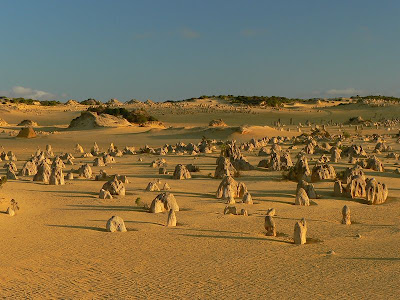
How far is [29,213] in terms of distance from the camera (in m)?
10.2

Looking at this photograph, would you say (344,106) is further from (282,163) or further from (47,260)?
(47,260)

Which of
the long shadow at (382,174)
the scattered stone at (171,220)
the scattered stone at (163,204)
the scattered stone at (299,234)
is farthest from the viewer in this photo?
the long shadow at (382,174)

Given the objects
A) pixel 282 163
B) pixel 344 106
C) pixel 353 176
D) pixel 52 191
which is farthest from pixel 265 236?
pixel 344 106

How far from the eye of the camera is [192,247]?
312 inches

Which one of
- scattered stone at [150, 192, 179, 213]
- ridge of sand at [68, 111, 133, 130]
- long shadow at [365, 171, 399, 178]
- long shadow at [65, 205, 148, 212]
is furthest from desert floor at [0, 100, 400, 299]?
ridge of sand at [68, 111, 133, 130]

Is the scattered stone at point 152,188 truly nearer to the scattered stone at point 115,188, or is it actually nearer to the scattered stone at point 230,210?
the scattered stone at point 115,188

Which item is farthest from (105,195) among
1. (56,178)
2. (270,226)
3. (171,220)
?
(270,226)

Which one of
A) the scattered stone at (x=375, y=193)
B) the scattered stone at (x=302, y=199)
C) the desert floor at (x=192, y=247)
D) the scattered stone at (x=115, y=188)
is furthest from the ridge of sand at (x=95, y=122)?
the scattered stone at (x=375, y=193)

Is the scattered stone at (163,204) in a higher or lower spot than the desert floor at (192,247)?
higher

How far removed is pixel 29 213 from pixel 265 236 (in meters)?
4.64

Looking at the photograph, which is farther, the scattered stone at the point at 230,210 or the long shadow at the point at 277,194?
the long shadow at the point at 277,194

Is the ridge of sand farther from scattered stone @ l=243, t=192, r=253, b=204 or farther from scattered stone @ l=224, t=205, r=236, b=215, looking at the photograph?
scattered stone @ l=224, t=205, r=236, b=215

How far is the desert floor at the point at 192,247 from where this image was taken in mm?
6148

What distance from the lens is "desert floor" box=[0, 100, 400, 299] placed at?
6148 mm
